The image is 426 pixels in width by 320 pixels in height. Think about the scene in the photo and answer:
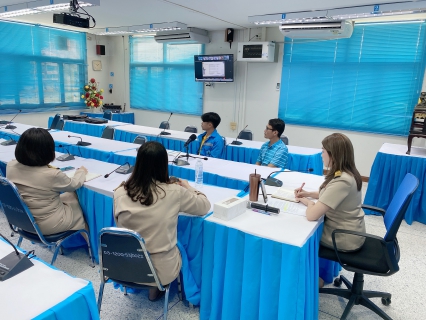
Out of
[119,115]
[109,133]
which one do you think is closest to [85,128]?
[109,133]

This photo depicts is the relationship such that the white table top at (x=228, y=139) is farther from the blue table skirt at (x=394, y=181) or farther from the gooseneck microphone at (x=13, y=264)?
the gooseneck microphone at (x=13, y=264)

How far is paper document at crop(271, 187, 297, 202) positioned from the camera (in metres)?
2.24

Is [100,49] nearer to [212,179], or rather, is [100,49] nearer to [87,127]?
[87,127]

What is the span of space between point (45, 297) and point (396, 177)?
13.0ft

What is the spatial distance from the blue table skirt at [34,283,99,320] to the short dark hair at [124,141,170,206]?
0.56 meters

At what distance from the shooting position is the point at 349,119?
5652mm

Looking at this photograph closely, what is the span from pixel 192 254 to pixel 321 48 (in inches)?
197

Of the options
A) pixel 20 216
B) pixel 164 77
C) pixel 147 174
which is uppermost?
pixel 164 77

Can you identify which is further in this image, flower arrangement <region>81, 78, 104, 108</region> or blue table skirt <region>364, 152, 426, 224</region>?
flower arrangement <region>81, 78, 104, 108</region>

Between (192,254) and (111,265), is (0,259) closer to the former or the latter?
(111,265)

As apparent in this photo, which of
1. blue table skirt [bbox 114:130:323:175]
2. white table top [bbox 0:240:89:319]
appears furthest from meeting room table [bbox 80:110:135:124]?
white table top [bbox 0:240:89:319]

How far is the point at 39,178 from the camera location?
6.81ft

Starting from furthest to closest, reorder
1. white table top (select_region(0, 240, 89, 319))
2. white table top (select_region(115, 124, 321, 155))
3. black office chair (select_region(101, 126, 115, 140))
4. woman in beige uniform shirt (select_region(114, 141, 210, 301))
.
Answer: black office chair (select_region(101, 126, 115, 140)), white table top (select_region(115, 124, 321, 155)), woman in beige uniform shirt (select_region(114, 141, 210, 301)), white table top (select_region(0, 240, 89, 319))

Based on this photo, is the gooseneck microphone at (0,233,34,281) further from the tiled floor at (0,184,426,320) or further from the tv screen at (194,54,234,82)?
the tv screen at (194,54,234,82)
